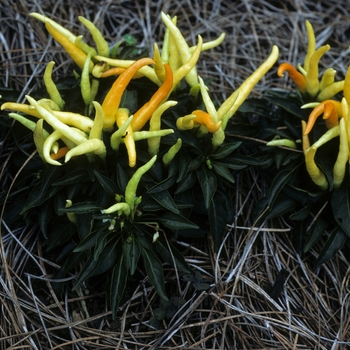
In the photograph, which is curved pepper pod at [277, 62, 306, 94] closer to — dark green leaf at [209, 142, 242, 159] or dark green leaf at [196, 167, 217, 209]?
dark green leaf at [209, 142, 242, 159]

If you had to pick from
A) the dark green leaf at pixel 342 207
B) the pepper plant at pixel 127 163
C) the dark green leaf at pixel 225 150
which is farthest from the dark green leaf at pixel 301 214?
the dark green leaf at pixel 225 150

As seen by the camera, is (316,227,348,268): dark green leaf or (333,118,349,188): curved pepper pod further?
(316,227,348,268): dark green leaf

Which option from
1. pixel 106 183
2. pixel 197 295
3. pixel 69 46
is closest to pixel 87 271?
pixel 106 183

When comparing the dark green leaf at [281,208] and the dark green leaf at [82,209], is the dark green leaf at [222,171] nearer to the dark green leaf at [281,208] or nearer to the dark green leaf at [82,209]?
the dark green leaf at [281,208]

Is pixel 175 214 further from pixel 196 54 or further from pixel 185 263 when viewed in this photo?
pixel 196 54

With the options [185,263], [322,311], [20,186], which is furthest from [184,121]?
[322,311]

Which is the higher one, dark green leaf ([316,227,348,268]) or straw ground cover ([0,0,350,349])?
dark green leaf ([316,227,348,268])

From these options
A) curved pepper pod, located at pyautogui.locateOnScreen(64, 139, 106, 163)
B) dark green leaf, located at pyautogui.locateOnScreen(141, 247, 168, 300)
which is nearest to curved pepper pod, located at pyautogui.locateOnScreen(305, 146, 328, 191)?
dark green leaf, located at pyautogui.locateOnScreen(141, 247, 168, 300)

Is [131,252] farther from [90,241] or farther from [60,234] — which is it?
[60,234]
